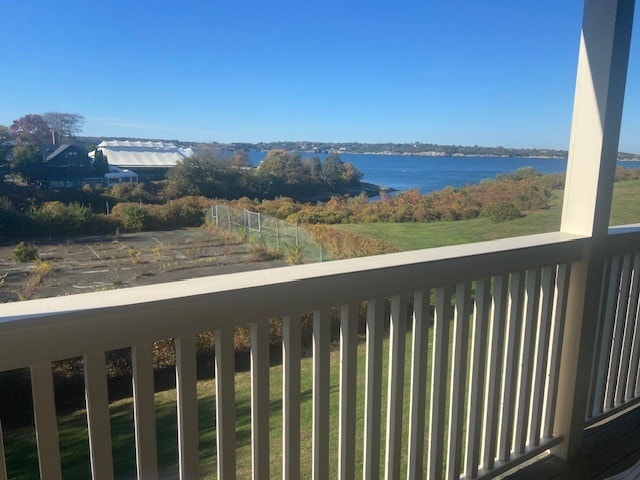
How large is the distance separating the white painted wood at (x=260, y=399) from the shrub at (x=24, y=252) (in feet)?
1.92

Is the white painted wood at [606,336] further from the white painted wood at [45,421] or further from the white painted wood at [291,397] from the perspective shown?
the white painted wood at [45,421]

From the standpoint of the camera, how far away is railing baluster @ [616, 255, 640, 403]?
2.63m

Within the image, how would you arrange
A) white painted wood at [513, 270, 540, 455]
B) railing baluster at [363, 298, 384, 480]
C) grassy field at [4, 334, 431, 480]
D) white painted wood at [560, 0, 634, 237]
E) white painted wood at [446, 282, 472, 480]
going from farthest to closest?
white painted wood at [513, 270, 540, 455] < white painted wood at [560, 0, 634, 237] < white painted wood at [446, 282, 472, 480] < railing baluster at [363, 298, 384, 480] < grassy field at [4, 334, 431, 480]

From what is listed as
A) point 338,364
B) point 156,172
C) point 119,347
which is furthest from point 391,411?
point 156,172

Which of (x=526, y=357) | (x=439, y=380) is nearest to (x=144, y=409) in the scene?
(x=439, y=380)

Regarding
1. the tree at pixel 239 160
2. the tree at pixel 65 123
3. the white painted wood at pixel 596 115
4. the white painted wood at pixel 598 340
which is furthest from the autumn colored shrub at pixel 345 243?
the white painted wood at pixel 598 340

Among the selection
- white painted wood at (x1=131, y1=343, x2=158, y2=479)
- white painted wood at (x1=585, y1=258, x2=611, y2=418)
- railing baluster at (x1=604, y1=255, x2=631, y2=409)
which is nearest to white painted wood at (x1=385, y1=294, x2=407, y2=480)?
white painted wood at (x1=131, y1=343, x2=158, y2=479)

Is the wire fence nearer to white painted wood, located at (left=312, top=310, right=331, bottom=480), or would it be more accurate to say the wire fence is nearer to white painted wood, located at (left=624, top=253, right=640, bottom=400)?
white painted wood, located at (left=312, top=310, right=331, bottom=480)

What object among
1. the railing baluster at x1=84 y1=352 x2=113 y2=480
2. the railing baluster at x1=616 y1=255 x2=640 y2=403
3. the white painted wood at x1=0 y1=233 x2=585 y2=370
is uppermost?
the white painted wood at x1=0 y1=233 x2=585 y2=370

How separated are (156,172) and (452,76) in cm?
110

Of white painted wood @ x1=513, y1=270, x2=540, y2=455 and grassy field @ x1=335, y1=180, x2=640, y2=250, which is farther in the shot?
white painted wood @ x1=513, y1=270, x2=540, y2=455

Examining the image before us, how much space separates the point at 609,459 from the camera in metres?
2.46

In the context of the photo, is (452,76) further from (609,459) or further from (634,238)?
(609,459)

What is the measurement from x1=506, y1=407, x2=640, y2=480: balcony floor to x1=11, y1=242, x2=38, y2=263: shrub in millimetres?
2202
